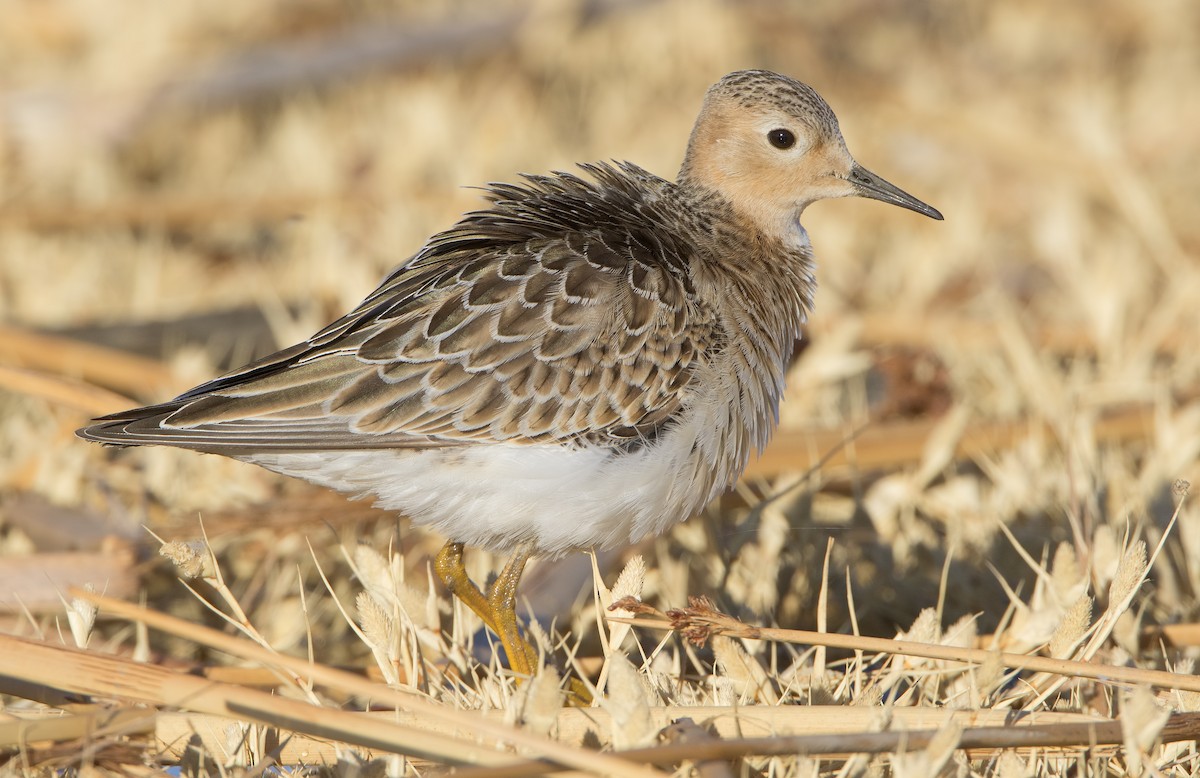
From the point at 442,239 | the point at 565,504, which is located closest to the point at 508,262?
the point at 442,239

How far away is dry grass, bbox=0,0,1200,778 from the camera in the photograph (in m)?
3.27

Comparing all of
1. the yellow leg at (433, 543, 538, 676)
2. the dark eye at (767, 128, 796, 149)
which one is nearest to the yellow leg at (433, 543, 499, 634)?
the yellow leg at (433, 543, 538, 676)

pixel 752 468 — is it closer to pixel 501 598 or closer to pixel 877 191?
pixel 877 191

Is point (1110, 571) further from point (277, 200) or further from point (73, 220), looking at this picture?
point (73, 220)

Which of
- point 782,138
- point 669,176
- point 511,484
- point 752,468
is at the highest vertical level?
point 669,176

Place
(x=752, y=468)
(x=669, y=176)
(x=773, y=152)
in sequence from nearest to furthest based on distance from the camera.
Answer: (x=773, y=152) < (x=752, y=468) < (x=669, y=176)

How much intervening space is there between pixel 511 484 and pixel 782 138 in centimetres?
168

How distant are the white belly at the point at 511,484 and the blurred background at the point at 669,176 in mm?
648

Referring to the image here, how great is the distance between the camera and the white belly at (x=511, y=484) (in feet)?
12.6

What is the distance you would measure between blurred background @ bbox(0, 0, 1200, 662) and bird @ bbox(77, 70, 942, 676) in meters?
0.62

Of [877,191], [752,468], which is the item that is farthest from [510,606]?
[877,191]

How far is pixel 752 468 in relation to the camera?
5.23 meters

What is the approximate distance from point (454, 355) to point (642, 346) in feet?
1.83

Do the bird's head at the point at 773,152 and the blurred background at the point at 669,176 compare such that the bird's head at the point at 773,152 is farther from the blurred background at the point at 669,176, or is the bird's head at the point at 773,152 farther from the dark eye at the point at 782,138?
the blurred background at the point at 669,176
